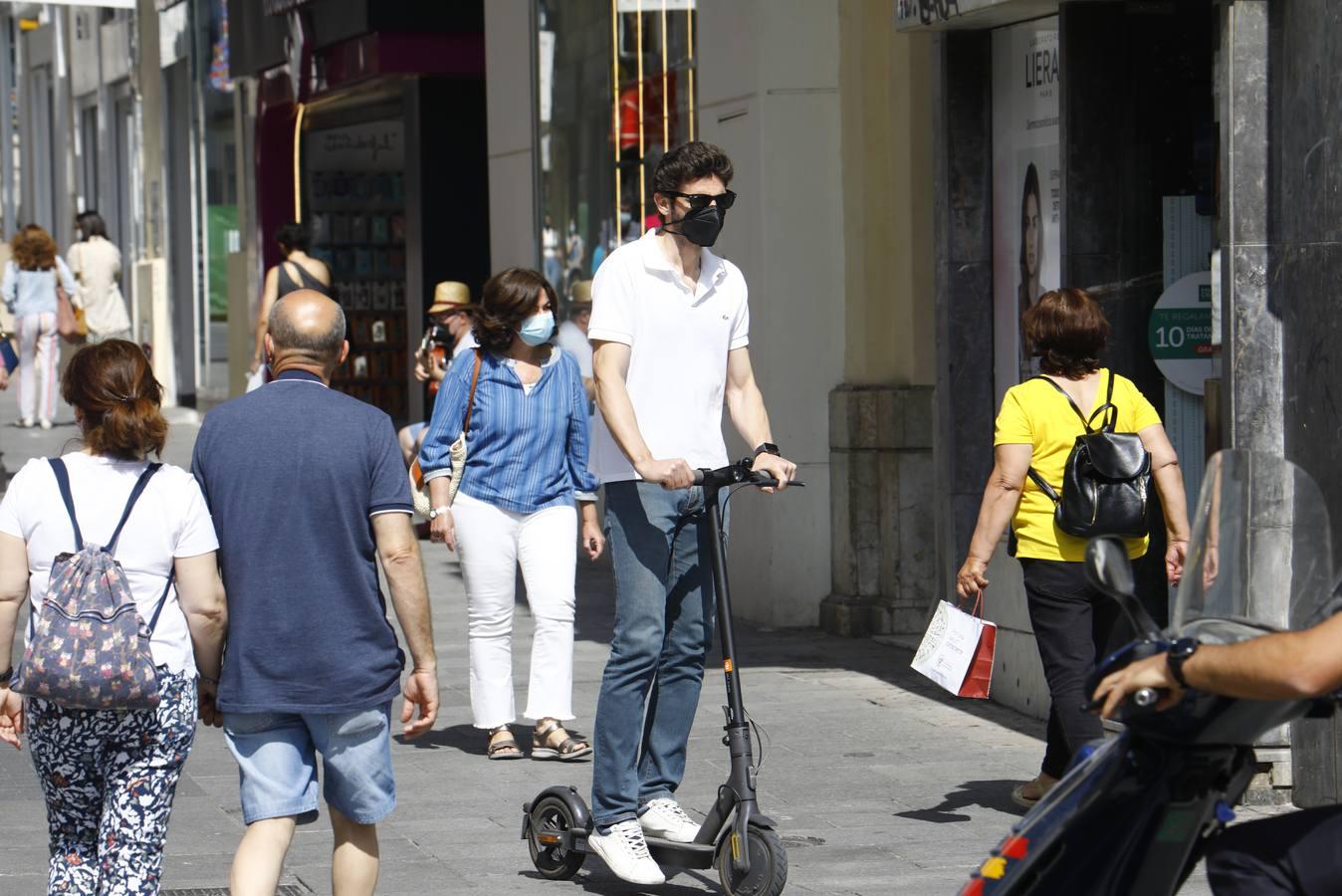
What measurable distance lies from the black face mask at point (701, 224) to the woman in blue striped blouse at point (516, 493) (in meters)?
2.04

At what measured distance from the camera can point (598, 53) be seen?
13.3m

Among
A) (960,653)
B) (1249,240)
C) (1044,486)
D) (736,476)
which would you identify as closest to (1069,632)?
(960,653)

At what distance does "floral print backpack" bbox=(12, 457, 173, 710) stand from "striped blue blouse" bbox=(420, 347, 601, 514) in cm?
332

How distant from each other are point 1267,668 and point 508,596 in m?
5.12

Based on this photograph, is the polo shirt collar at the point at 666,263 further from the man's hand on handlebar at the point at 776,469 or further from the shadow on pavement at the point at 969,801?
the shadow on pavement at the point at 969,801

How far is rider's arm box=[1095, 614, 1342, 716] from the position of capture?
322 cm

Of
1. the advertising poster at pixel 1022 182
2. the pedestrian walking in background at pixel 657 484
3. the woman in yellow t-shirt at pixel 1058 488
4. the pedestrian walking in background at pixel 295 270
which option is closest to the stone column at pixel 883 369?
the advertising poster at pixel 1022 182

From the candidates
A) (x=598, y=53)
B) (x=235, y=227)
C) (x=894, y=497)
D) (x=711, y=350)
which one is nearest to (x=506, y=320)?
(x=711, y=350)

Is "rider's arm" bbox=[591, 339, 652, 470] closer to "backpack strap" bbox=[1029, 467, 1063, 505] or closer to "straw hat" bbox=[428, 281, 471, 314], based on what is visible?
"backpack strap" bbox=[1029, 467, 1063, 505]

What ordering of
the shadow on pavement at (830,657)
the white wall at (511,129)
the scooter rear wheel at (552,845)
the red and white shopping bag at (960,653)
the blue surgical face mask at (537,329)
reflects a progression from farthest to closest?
the white wall at (511,129) → the shadow on pavement at (830,657) → the blue surgical face mask at (537,329) → the red and white shopping bag at (960,653) → the scooter rear wheel at (552,845)

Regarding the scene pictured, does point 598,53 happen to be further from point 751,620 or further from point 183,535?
point 183,535

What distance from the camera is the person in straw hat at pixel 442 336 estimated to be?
1179 cm

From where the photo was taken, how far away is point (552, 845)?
6.07 metres

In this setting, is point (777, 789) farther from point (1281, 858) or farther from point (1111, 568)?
point (1111, 568)
